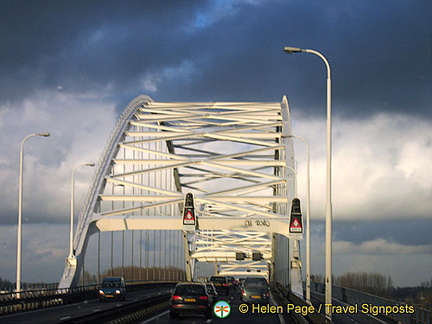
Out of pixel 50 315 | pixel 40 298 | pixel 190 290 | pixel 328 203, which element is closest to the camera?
pixel 328 203

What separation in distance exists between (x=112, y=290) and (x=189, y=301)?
73.7 ft

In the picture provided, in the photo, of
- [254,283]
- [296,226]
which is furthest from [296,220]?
[254,283]

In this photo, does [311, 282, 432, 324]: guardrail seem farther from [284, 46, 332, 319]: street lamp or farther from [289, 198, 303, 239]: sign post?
[289, 198, 303, 239]: sign post

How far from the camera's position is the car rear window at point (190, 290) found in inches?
1434

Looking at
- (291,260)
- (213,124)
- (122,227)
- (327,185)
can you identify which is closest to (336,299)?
(291,260)

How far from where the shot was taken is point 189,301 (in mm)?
36062

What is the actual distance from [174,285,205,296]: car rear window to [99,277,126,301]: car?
2159cm

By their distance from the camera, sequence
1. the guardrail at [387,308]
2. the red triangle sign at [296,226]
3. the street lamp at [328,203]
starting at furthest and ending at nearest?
the red triangle sign at [296,226] < the guardrail at [387,308] < the street lamp at [328,203]

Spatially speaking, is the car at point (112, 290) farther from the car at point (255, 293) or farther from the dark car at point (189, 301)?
the dark car at point (189, 301)

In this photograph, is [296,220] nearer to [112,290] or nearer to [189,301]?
[189,301]

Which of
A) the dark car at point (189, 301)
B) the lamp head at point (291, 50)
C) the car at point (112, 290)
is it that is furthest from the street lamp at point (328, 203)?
the car at point (112, 290)

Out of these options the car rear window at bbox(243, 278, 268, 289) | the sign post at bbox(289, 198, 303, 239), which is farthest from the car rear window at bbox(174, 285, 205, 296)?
the car rear window at bbox(243, 278, 268, 289)

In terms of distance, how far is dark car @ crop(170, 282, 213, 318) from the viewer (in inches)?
1412

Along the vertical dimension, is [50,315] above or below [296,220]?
below
